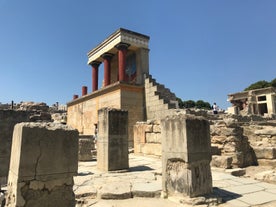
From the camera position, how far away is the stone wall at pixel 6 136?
507 centimetres

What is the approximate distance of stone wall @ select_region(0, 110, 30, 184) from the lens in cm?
507

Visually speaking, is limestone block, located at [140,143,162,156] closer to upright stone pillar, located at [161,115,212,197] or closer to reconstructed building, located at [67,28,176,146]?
reconstructed building, located at [67,28,176,146]

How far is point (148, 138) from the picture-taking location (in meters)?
10.4

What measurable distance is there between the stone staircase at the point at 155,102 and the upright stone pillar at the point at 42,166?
33.0 feet

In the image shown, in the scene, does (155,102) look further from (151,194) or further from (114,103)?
(151,194)

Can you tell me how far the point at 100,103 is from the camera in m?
16.4

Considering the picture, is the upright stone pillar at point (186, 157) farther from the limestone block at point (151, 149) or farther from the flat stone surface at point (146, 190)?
the limestone block at point (151, 149)

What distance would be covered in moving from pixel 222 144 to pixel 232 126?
733 millimetres

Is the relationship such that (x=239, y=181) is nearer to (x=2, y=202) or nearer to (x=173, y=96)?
(x=2, y=202)

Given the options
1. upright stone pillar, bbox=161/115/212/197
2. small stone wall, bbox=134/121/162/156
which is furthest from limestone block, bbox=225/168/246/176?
small stone wall, bbox=134/121/162/156

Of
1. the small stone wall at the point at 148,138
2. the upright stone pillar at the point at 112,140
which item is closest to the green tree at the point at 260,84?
the small stone wall at the point at 148,138

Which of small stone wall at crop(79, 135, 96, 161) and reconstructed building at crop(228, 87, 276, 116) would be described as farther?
reconstructed building at crop(228, 87, 276, 116)

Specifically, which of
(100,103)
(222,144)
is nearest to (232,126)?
(222,144)

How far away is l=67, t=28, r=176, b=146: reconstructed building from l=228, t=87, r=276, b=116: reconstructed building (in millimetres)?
19811
